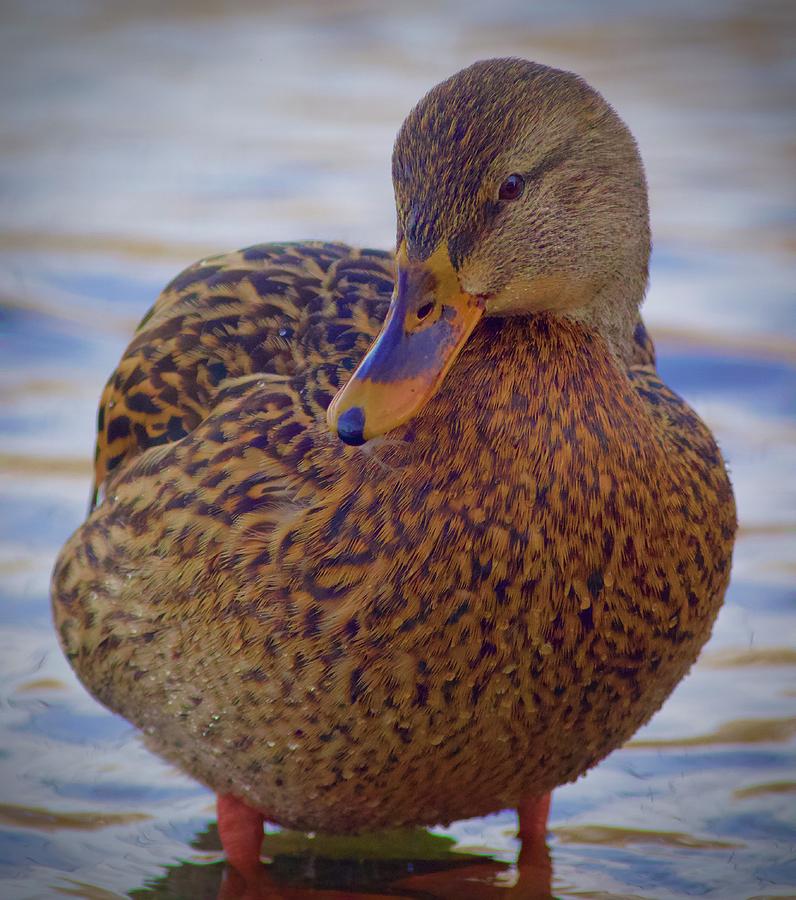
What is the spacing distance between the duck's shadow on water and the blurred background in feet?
0.03

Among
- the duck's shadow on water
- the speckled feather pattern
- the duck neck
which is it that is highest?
the duck neck

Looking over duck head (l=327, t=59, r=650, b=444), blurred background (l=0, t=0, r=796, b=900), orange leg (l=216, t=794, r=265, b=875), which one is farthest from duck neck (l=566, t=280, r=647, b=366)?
orange leg (l=216, t=794, r=265, b=875)

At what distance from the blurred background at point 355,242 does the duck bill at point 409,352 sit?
4.73ft

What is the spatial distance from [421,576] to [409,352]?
464 mm

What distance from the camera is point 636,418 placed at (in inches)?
129

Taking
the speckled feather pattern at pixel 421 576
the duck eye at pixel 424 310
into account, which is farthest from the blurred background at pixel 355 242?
the duck eye at pixel 424 310

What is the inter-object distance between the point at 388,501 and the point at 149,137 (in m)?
5.54

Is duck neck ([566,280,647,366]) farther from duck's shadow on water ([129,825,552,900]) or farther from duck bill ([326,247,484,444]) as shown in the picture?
duck's shadow on water ([129,825,552,900])

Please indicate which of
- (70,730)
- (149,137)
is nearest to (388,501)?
(70,730)

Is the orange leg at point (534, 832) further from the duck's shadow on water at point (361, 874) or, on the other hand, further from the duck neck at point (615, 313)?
the duck neck at point (615, 313)

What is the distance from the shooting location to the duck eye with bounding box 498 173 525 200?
3.13m

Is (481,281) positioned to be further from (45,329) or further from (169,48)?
(169,48)

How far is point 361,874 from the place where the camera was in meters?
3.91

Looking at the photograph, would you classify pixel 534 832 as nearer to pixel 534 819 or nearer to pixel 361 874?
pixel 534 819
